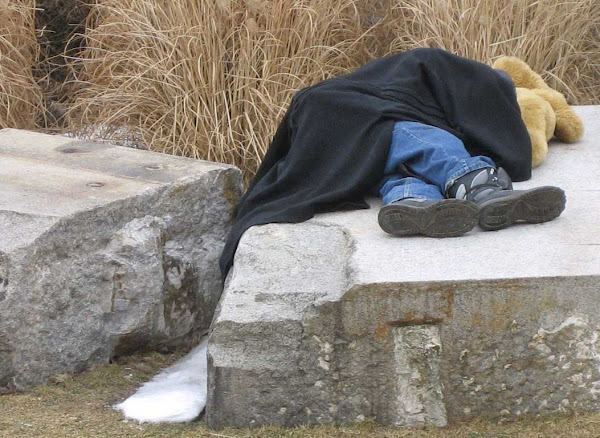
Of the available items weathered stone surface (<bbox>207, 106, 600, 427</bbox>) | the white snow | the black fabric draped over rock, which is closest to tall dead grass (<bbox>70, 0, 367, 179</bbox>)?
the black fabric draped over rock

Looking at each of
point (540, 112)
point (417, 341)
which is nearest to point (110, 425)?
point (417, 341)

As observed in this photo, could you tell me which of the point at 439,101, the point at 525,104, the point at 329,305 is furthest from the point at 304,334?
the point at 525,104

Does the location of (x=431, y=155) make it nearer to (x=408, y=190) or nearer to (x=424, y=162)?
(x=424, y=162)

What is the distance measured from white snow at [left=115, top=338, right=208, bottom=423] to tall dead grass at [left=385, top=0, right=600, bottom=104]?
6.68ft

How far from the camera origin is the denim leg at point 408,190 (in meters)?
3.00

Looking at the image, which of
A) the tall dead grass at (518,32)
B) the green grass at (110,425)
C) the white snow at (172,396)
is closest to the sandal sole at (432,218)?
the green grass at (110,425)

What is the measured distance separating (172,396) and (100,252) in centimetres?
50

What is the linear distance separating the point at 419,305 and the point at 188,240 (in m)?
1.12

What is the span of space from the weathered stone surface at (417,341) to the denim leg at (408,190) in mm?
437

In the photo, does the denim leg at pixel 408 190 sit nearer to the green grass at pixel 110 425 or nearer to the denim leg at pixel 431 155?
the denim leg at pixel 431 155

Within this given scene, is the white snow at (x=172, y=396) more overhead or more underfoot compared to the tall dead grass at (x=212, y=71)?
more underfoot

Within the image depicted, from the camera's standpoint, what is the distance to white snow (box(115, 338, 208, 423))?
2.66 metres

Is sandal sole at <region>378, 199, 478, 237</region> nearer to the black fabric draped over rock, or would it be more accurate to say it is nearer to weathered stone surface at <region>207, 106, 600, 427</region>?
weathered stone surface at <region>207, 106, 600, 427</region>

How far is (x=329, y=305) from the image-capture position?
246 centimetres
